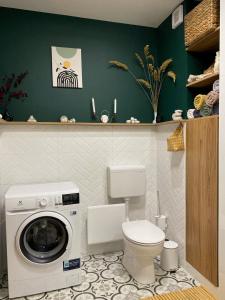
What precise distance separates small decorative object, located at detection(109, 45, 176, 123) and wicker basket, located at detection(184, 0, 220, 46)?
1.60 feet

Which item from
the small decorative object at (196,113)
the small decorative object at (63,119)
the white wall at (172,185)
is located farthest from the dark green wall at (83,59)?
the small decorative object at (196,113)

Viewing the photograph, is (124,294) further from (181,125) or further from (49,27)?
(49,27)

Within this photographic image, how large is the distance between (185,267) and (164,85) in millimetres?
1913

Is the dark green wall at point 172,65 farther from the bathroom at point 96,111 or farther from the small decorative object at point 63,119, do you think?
the small decorative object at point 63,119

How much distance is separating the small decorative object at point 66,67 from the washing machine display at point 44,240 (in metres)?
1.42

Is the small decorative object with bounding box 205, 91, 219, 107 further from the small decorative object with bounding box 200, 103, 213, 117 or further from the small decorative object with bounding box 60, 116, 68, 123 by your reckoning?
the small decorative object with bounding box 60, 116, 68, 123

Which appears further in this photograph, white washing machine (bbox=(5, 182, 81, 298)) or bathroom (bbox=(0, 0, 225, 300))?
bathroom (bbox=(0, 0, 225, 300))

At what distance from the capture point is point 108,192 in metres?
2.53

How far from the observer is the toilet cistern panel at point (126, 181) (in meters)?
2.43

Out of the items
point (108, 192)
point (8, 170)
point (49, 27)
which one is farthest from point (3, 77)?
point (108, 192)

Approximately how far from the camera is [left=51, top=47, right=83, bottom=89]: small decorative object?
7.91 ft

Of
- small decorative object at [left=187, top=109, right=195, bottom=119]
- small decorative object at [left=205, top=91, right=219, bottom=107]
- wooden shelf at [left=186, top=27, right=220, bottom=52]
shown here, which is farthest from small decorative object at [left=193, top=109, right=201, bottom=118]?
wooden shelf at [left=186, top=27, right=220, bottom=52]

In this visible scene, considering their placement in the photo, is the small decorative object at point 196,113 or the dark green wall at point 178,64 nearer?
the small decorative object at point 196,113

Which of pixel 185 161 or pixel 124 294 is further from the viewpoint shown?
pixel 185 161
